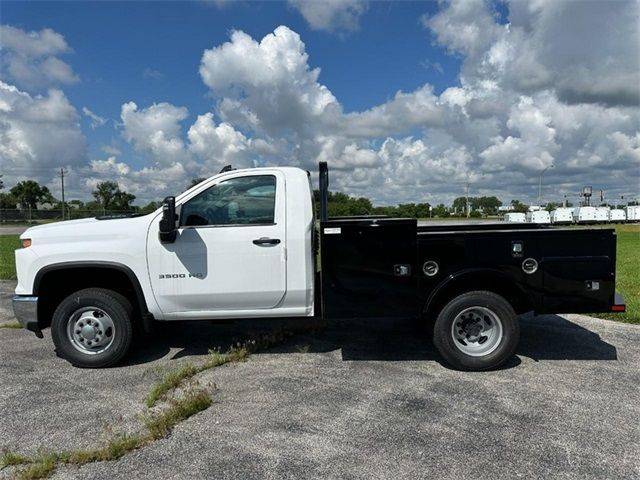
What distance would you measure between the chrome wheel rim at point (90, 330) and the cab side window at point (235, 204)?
50.5 inches

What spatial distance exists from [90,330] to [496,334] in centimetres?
403

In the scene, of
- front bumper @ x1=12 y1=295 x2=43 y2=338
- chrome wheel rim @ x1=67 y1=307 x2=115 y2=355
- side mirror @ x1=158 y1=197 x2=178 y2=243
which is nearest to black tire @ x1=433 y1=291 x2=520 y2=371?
side mirror @ x1=158 y1=197 x2=178 y2=243

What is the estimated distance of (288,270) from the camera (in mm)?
5020

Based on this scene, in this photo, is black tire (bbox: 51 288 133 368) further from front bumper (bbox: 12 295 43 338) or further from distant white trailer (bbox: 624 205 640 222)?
distant white trailer (bbox: 624 205 640 222)

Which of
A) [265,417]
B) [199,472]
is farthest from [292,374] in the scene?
[199,472]

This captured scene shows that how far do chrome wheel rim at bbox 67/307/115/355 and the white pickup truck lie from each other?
0.01 m

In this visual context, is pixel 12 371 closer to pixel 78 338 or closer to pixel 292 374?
pixel 78 338

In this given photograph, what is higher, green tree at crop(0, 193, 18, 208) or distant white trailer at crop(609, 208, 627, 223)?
green tree at crop(0, 193, 18, 208)

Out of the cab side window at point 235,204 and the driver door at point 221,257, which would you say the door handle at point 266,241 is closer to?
the driver door at point 221,257

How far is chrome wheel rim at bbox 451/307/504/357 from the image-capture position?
193 inches

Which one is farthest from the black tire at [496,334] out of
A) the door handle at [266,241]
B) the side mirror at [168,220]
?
the side mirror at [168,220]

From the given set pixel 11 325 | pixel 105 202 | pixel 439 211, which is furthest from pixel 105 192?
pixel 11 325

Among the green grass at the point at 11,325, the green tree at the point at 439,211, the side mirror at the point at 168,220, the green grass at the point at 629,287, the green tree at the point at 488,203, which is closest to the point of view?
the side mirror at the point at 168,220

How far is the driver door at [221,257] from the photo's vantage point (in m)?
4.98
